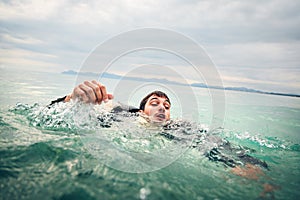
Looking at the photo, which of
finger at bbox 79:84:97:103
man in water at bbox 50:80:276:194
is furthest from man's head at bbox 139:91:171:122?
finger at bbox 79:84:97:103

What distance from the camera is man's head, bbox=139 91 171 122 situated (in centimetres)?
555

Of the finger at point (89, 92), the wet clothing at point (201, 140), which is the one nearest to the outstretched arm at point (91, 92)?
→ the finger at point (89, 92)

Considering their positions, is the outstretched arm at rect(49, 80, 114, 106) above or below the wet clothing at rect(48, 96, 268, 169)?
above

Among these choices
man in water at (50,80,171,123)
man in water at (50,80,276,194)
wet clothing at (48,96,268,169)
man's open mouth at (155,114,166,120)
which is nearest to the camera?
man in water at (50,80,276,194)

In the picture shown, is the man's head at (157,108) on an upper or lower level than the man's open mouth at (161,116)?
upper

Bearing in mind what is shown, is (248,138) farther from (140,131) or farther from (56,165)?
(56,165)

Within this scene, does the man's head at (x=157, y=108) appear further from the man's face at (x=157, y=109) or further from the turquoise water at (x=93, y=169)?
the turquoise water at (x=93, y=169)

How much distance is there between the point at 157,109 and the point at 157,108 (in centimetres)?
3

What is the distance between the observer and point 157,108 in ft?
18.4

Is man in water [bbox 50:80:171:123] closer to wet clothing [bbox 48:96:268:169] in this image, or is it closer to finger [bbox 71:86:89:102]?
finger [bbox 71:86:89:102]

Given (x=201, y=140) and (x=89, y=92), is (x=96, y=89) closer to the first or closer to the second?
(x=89, y=92)

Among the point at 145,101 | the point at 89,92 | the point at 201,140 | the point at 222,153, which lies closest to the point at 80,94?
the point at 89,92

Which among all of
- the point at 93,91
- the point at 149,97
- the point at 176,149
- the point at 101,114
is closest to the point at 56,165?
the point at 93,91

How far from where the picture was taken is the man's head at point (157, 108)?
5.55 meters
